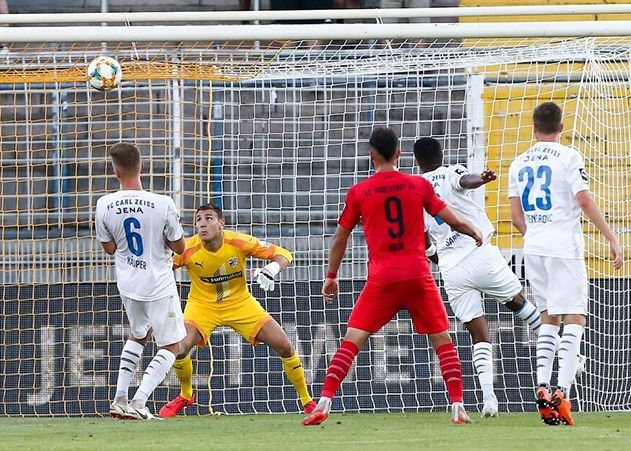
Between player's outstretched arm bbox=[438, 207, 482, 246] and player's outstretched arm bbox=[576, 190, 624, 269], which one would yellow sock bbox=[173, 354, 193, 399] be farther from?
player's outstretched arm bbox=[576, 190, 624, 269]

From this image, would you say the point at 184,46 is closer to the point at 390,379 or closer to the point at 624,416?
the point at 390,379

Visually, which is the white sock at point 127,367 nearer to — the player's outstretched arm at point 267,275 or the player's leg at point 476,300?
the player's outstretched arm at point 267,275

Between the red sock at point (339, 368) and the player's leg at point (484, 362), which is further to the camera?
the player's leg at point (484, 362)

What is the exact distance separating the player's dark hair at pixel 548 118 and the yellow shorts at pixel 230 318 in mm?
3082

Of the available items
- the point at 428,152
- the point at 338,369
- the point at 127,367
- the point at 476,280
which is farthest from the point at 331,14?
the point at 338,369

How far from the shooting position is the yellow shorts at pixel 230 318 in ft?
35.9

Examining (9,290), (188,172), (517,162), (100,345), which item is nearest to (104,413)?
(100,345)

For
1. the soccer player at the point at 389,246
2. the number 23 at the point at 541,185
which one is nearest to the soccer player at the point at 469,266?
the number 23 at the point at 541,185

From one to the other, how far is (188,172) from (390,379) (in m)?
2.87

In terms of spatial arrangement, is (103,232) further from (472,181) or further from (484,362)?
(484,362)

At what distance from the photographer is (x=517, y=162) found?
29.9 ft

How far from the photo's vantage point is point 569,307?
8781mm

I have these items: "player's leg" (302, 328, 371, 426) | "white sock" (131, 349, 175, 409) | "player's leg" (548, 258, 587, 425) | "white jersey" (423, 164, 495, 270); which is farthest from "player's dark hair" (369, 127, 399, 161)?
"white sock" (131, 349, 175, 409)

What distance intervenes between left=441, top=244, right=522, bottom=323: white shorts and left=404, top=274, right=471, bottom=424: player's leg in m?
1.53
